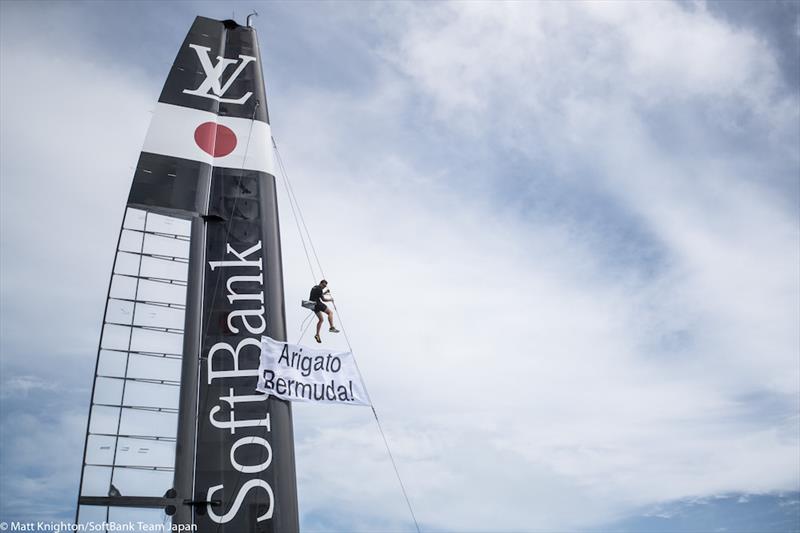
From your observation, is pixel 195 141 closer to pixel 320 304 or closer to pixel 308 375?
pixel 320 304

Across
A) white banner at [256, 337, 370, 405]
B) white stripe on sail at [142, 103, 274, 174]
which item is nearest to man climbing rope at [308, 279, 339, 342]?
white banner at [256, 337, 370, 405]

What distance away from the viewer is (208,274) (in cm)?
1443

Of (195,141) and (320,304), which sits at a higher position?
(195,141)

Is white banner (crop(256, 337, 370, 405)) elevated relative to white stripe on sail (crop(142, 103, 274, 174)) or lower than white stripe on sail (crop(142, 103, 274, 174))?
lower

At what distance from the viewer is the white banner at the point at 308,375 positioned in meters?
13.6

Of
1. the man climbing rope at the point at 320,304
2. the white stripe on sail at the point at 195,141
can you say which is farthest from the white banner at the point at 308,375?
the white stripe on sail at the point at 195,141

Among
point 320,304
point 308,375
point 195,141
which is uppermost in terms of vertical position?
point 195,141

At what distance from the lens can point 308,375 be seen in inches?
548

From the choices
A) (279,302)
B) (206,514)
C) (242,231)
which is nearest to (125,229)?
(242,231)

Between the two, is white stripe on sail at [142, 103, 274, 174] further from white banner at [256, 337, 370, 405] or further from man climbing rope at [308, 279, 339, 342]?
white banner at [256, 337, 370, 405]

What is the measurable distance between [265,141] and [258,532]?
8555 mm

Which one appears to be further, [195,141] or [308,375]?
[195,141]

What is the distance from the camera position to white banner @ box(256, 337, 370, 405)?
13.6 m

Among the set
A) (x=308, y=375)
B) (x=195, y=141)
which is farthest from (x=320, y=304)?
(x=195, y=141)
